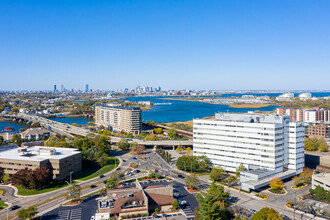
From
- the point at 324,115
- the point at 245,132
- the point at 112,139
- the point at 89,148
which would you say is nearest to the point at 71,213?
the point at 89,148

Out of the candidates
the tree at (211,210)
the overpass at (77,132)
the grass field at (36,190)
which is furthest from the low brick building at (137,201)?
the overpass at (77,132)

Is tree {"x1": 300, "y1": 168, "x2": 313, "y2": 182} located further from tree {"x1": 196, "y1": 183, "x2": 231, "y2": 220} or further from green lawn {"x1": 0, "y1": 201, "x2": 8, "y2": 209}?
green lawn {"x1": 0, "y1": 201, "x2": 8, "y2": 209}

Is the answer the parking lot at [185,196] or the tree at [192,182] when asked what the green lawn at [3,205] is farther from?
the tree at [192,182]

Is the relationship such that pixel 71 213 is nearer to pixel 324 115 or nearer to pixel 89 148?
pixel 89 148

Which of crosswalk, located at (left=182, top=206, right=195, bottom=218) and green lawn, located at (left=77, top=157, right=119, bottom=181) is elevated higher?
crosswalk, located at (left=182, top=206, right=195, bottom=218)

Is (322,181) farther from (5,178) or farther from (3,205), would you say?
(5,178)

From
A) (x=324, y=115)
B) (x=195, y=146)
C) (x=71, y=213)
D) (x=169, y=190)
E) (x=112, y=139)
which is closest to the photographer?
(x=71, y=213)

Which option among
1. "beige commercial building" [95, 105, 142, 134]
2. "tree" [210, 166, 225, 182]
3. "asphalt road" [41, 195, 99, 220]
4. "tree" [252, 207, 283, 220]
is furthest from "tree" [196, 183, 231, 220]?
"beige commercial building" [95, 105, 142, 134]
